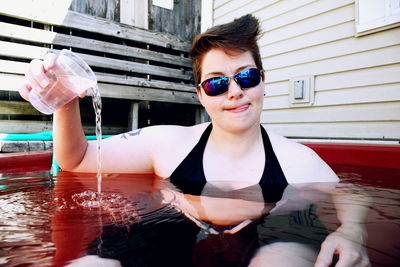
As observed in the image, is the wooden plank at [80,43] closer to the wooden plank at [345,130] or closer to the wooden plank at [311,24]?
the wooden plank at [311,24]

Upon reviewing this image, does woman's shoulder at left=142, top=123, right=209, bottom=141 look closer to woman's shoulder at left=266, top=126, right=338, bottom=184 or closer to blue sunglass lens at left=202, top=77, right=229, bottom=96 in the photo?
blue sunglass lens at left=202, top=77, right=229, bottom=96

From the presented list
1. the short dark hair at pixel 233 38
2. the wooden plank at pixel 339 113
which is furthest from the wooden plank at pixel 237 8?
the short dark hair at pixel 233 38

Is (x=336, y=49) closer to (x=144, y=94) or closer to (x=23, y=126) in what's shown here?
(x=144, y=94)

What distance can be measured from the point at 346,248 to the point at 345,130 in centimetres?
343

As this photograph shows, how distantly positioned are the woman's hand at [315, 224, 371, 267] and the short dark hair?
1143 millimetres

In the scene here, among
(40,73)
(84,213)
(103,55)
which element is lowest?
(84,213)

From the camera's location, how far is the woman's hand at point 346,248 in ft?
2.68

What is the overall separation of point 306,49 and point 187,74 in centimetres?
265

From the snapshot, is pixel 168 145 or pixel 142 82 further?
pixel 142 82

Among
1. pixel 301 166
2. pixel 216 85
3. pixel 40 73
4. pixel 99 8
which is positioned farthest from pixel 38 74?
Result: pixel 99 8

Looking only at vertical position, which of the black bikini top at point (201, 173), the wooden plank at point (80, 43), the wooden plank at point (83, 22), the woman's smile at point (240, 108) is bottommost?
the black bikini top at point (201, 173)

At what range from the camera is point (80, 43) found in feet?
15.9

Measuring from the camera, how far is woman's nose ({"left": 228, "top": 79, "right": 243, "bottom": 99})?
5.53 feet

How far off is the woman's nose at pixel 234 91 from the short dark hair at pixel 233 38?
0.68 ft
